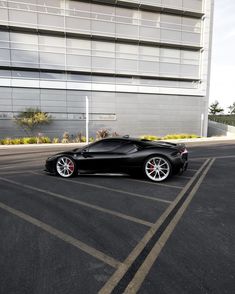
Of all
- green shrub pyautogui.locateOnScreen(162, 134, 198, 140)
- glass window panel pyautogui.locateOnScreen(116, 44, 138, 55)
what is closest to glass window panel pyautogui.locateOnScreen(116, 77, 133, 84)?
glass window panel pyautogui.locateOnScreen(116, 44, 138, 55)

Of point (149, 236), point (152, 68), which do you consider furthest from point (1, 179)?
point (152, 68)

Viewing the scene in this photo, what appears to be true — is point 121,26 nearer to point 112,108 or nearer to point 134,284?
point 112,108

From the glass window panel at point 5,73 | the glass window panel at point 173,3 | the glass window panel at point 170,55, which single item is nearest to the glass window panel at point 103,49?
the glass window panel at point 170,55

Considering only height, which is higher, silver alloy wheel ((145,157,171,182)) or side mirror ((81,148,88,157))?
side mirror ((81,148,88,157))

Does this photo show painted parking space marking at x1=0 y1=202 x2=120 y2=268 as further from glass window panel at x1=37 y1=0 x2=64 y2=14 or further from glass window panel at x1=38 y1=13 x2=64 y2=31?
glass window panel at x1=37 y1=0 x2=64 y2=14

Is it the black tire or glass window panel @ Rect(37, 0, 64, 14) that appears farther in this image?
glass window panel @ Rect(37, 0, 64, 14)

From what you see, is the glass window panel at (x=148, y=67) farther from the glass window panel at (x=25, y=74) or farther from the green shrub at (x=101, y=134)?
the glass window panel at (x=25, y=74)

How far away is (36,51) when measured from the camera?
78.2ft

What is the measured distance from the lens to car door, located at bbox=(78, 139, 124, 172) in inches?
256

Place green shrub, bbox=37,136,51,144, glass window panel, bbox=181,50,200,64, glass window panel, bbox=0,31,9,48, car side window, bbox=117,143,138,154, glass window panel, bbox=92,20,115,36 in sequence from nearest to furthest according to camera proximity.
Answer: car side window, bbox=117,143,138,154
green shrub, bbox=37,136,51,144
glass window panel, bbox=0,31,9,48
glass window panel, bbox=92,20,115,36
glass window panel, bbox=181,50,200,64

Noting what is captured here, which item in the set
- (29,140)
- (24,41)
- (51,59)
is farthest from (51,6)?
(29,140)

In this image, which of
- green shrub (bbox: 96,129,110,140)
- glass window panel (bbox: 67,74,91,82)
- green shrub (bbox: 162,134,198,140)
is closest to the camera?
green shrub (bbox: 96,129,110,140)

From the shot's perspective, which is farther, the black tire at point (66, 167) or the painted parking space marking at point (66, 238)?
the black tire at point (66, 167)

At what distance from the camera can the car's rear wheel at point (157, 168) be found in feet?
20.3
